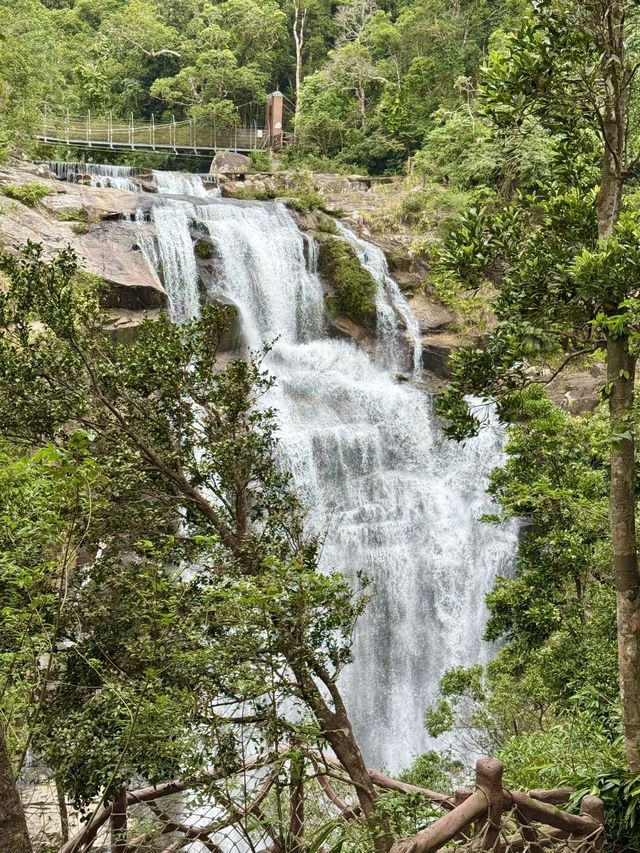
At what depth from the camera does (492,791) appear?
2.89m

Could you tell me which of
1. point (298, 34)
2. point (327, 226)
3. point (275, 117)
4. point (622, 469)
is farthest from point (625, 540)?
point (298, 34)

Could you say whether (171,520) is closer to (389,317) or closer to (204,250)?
(204,250)

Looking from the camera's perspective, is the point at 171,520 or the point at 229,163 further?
the point at 229,163

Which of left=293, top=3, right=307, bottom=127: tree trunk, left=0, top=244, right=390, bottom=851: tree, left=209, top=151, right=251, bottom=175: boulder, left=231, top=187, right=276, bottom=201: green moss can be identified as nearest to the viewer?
left=0, top=244, right=390, bottom=851: tree

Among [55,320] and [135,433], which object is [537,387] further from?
[55,320]

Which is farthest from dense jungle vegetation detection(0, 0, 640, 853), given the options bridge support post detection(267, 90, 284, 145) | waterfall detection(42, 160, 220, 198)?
bridge support post detection(267, 90, 284, 145)

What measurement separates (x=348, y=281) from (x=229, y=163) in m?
12.8

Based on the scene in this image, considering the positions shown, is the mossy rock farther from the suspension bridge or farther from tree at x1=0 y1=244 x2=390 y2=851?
the suspension bridge

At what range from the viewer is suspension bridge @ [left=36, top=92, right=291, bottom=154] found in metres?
27.7

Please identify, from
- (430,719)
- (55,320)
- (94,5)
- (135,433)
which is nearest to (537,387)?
(430,719)

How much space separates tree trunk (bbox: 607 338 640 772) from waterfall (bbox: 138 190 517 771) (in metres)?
6.75

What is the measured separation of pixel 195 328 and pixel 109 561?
2074mm

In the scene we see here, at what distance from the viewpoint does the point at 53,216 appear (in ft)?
58.0

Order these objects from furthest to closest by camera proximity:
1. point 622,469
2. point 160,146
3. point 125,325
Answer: point 160,146, point 125,325, point 622,469
